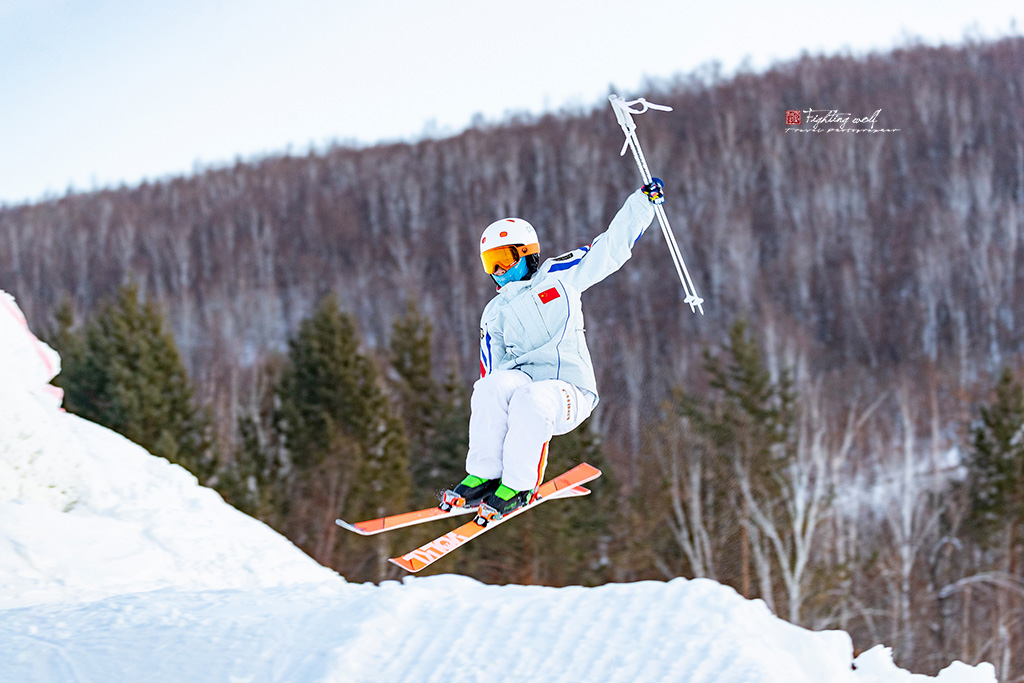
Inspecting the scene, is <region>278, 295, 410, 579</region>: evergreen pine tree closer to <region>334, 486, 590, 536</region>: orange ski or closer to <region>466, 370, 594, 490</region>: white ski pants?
<region>334, 486, 590, 536</region>: orange ski

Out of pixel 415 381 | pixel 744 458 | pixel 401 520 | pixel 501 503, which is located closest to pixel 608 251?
pixel 501 503

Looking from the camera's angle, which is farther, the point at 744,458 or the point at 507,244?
the point at 744,458

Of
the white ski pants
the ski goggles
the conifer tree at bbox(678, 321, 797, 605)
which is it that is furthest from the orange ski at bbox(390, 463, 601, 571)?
the conifer tree at bbox(678, 321, 797, 605)

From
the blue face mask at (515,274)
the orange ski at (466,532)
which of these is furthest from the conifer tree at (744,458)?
the blue face mask at (515,274)

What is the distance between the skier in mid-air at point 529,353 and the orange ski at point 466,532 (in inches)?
4.1

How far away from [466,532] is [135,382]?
111 feet

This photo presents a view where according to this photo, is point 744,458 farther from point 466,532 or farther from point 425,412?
point 466,532

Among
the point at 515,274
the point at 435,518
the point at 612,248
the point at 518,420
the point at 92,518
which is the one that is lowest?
the point at 92,518

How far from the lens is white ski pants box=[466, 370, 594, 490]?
17.8ft

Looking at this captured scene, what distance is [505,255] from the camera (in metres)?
5.58

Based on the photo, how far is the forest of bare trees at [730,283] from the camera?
31594mm

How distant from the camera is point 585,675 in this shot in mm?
4566

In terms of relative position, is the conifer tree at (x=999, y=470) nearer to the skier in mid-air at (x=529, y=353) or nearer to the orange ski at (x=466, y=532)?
the orange ski at (x=466, y=532)

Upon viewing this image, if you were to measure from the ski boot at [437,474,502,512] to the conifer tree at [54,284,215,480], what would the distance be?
2904cm
